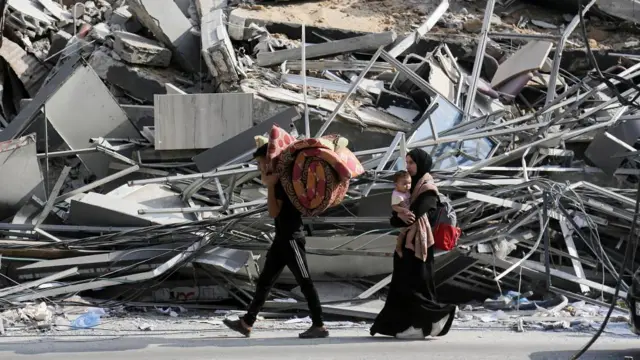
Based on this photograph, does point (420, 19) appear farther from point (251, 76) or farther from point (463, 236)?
point (463, 236)

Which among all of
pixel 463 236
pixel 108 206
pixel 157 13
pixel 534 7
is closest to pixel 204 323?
pixel 108 206

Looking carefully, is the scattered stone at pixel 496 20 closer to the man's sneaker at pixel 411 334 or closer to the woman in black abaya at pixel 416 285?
the woman in black abaya at pixel 416 285

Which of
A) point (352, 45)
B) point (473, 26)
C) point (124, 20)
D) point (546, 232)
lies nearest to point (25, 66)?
point (124, 20)

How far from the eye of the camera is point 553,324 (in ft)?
24.1

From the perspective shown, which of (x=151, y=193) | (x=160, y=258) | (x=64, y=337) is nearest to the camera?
(x=64, y=337)

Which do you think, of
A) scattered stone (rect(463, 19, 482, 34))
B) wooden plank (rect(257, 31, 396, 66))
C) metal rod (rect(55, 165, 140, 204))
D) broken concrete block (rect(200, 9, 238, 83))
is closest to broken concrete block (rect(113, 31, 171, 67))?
broken concrete block (rect(200, 9, 238, 83))

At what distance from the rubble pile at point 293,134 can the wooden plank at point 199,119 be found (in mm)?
16

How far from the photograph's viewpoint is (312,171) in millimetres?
6125

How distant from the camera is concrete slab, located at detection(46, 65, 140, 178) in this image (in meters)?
10.0

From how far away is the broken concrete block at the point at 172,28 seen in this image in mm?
11234

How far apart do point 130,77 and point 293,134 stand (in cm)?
272

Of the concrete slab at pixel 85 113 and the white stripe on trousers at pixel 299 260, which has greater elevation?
the concrete slab at pixel 85 113

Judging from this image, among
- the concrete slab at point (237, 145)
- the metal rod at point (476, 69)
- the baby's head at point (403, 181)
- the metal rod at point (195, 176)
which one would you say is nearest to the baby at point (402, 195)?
the baby's head at point (403, 181)

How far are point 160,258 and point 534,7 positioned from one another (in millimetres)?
7372
